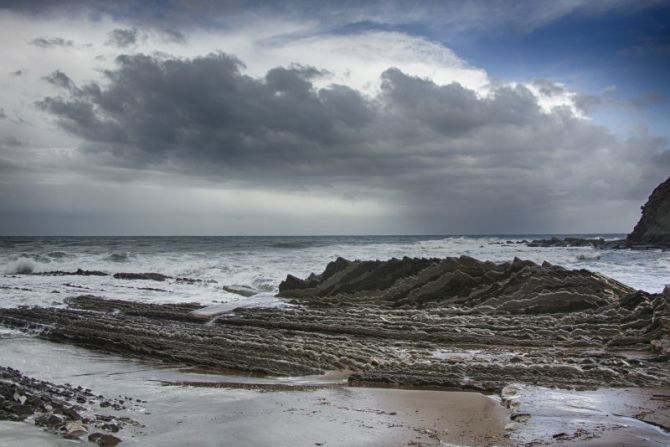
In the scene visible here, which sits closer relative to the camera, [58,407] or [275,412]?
[58,407]

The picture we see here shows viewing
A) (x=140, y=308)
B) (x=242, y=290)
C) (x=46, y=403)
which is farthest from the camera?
(x=242, y=290)

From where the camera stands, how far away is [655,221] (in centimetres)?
6109

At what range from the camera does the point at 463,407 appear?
22.4 ft

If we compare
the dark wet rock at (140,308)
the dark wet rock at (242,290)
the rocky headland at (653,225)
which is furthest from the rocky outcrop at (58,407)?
the rocky headland at (653,225)

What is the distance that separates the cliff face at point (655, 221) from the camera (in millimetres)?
57688

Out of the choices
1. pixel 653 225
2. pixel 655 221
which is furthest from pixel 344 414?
pixel 655 221

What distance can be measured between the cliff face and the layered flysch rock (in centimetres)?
4723

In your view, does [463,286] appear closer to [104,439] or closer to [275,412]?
[275,412]

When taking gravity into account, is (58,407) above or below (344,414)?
above

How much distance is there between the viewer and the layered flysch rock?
8805 mm

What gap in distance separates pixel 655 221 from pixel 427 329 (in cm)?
5928

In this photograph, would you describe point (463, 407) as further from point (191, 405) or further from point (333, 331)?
point (333, 331)

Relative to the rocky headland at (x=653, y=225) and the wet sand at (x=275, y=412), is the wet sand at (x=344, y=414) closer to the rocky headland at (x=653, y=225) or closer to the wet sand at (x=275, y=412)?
the wet sand at (x=275, y=412)

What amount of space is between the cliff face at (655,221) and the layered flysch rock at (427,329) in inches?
1860
